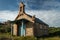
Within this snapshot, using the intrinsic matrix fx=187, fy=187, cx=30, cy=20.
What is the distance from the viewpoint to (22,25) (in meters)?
40.8

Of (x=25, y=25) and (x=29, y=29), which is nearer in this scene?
(x=29, y=29)

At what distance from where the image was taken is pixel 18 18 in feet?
141

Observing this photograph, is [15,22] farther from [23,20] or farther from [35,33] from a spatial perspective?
[35,33]

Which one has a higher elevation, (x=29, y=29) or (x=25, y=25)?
(x=25, y=25)

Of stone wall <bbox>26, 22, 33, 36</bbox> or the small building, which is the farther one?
the small building

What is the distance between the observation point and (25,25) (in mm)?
41031

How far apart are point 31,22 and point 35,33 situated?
8.53ft

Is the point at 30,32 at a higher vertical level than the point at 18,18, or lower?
lower

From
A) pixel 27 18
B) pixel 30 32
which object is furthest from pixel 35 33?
pixel 27 18

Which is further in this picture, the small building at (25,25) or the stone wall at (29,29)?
the small building at (25,25)

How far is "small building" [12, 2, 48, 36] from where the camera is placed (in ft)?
132

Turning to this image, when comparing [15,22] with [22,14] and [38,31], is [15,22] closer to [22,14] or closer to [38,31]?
[22,14]

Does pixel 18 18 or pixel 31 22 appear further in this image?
pixel 18 18

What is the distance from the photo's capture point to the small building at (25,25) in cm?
4034
